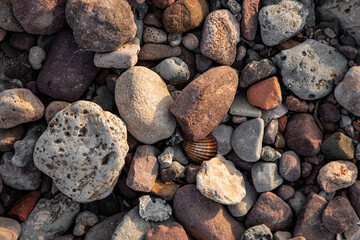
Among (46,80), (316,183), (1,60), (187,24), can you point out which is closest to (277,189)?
(316,183)

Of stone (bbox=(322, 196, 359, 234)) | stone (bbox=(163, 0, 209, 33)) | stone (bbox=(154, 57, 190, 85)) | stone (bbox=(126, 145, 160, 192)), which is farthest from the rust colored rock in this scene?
stone (bbox=(322, 196, 359, 234))

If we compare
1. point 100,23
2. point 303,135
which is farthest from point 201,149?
point 100,23

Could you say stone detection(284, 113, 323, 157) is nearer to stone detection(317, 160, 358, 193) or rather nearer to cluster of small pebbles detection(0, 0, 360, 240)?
cluster of small pebbles detection(0, 0, 360, 240)

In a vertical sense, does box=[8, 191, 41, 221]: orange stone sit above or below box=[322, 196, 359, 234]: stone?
below

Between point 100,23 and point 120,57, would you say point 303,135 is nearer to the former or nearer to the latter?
point 120,57

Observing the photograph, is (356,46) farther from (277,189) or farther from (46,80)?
(46,80)
